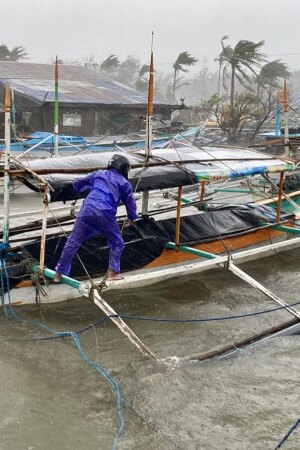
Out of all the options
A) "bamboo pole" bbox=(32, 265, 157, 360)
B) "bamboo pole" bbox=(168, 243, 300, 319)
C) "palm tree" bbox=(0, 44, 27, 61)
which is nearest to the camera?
"bamboo pole" bbox=(32, 265, 157, 360)

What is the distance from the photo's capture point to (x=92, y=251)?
264 inches

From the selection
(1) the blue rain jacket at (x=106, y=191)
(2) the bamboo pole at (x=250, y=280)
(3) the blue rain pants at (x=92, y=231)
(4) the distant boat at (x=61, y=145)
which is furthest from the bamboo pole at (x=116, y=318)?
(4) the distant boat at (x=61, y=145)

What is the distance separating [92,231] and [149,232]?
220 cm

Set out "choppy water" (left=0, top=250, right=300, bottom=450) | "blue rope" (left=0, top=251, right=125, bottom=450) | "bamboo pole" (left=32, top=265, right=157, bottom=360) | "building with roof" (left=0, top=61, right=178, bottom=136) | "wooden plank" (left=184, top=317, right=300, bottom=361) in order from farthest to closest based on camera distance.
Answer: "building with roof" (left=0, top=61, right=178, bottom=136), "wooden plank" (left=184, top=317, right=300, bottom=361), "bamboo pole" (left=32, top=265, right=157, bottom=360), "blue rope" (left=0, top=251, right=125, bottom=450), "choppy water" (left=0, top=250, right=300, bottom=450)

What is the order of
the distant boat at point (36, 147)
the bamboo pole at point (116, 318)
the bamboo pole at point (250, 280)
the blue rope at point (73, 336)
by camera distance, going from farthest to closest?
the distant boat at point (36, 147) < the bamboo pole at point (250, 280) < the bamboo pole at point (116, 318) < the blue rope at point (73, 336)

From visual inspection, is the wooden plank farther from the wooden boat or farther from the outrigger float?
the wooden boat

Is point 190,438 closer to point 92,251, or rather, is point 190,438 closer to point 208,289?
point 92,251

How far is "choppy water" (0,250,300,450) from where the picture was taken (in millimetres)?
4035

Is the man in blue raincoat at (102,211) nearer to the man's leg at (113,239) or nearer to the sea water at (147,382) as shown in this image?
the man's leg at (113,239)

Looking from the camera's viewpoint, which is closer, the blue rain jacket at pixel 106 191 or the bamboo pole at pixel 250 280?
the blue rain jacket at pixel 106 191

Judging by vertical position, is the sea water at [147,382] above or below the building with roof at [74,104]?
below

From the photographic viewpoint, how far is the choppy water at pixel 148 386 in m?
4.04

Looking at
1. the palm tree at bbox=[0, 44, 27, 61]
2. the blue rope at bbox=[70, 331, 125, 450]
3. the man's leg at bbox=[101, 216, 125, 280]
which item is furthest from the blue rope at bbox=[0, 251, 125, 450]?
the palm tree at bbox=[0, 44, 27, 61]

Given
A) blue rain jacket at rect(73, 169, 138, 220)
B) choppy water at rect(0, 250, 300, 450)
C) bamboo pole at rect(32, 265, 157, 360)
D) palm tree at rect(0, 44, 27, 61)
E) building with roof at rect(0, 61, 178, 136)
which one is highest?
palm tree at rect(0, 44, 27, 61)
